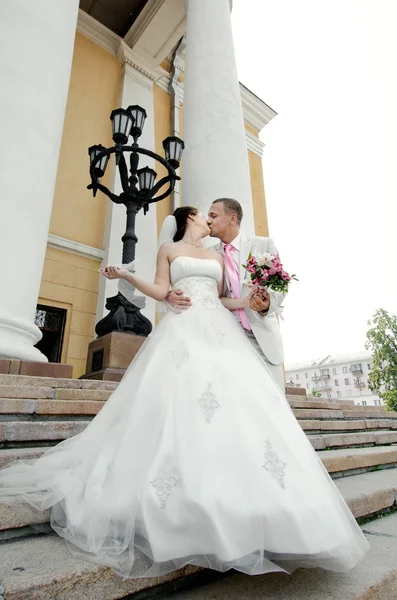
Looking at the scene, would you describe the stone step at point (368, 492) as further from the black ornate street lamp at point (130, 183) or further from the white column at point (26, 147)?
the black ornate street lamp at point (130, 183)

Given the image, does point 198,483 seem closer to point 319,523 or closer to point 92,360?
point 319,523

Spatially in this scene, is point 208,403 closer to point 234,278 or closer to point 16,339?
point 234,278

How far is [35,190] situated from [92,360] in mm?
2362

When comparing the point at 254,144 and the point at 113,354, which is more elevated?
the point at 254,144

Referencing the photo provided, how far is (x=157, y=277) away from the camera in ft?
7.57

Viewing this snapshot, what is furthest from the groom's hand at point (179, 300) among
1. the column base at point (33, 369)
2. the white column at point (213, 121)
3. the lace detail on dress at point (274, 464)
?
the white column at point (213, 121)

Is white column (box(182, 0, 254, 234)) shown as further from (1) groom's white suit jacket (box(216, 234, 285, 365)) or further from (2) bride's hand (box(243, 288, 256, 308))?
(2) bride's hand (box(243, 288, 256, 308))

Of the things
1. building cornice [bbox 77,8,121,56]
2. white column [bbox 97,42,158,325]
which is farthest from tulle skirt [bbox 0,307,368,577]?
building cornice [bbox 77,8,121,56]

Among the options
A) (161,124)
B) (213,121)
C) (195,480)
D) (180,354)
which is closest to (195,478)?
(195,480)

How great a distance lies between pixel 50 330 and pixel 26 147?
4552mm

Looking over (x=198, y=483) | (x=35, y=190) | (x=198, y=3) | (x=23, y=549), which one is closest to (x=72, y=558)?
(x=23, y=549)

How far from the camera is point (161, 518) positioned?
1.19 m

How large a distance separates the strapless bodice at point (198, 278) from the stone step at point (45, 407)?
1.19 m

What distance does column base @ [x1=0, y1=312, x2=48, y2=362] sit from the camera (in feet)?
11.0
